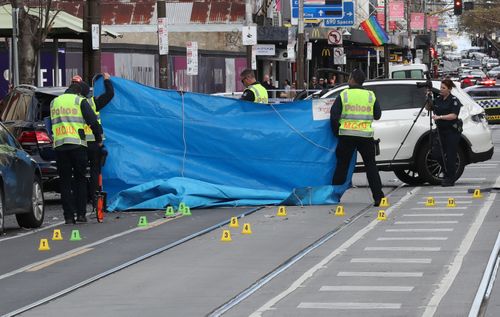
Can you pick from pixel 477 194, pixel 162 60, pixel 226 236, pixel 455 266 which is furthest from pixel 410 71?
pixel 455 266

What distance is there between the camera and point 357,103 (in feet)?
57.3

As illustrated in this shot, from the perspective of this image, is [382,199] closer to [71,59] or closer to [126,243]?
[126,243]

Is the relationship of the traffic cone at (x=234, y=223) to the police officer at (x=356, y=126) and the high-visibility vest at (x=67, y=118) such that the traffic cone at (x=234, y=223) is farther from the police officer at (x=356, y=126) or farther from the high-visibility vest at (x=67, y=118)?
the police officer at (x=356, y=126)

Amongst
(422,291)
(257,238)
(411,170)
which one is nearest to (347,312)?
(422,291)

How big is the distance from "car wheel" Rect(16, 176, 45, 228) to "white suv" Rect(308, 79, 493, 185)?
6076mm

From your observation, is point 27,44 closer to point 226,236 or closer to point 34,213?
point 34,213

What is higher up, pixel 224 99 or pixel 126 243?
pixel 224 99

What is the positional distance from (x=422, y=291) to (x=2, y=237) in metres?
6.72

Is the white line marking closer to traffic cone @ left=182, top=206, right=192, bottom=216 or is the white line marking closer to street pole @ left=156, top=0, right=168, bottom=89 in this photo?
traffic cone @ left=182, top=206, right=192, bottom=216

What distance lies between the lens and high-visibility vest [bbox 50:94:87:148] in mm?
16094

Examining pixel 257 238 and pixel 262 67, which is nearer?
pixel 257 238

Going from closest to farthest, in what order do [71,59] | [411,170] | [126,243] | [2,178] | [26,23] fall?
[126,243] < [2,178] < [411,170] < [26,23] < [71,59]

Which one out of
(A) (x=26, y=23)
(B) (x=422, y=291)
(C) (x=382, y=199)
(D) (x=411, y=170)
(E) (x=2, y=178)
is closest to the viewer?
(B) (x=422, y=291)

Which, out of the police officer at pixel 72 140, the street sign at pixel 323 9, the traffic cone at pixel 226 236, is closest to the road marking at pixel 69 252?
the police officer at pixel 72 140
